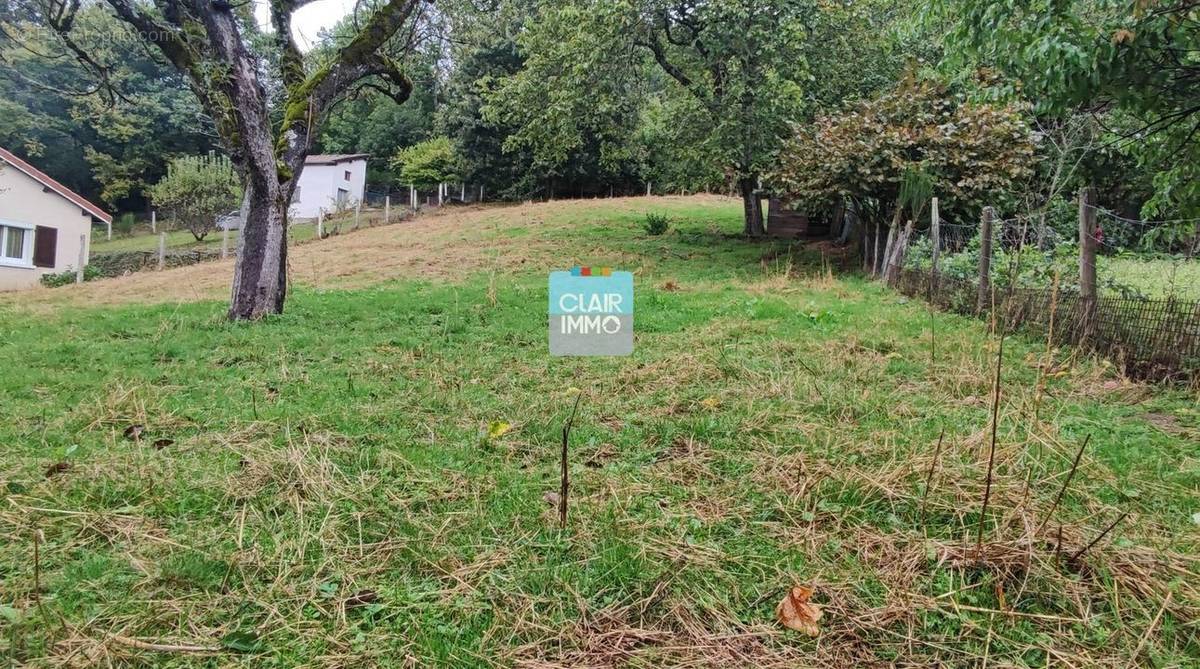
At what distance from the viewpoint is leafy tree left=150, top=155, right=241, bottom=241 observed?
84.2 ft

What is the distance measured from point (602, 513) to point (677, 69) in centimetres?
1389

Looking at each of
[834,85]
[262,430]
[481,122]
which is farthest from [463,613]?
[481,122]

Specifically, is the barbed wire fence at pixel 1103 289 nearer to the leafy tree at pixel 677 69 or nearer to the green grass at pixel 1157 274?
the green grass at pixel 1157 274

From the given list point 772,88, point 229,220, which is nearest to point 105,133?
point 229,220

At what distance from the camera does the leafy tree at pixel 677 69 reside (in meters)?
11.6

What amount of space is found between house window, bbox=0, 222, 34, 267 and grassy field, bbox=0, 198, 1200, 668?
686 inches

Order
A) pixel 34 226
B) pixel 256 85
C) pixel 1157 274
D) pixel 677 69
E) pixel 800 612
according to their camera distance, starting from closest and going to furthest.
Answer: pixel 800 612
pixel 1157 274
pixel 256 85
pixel 677 69
pixel 34 226

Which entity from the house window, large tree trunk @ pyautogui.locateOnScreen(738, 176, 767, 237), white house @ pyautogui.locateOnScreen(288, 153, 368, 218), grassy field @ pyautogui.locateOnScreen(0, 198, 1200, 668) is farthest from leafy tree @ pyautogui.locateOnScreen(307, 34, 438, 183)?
grassy field @ pyautogui.locateOnScreen(0, 198, 1200, 668)

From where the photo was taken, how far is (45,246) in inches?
734

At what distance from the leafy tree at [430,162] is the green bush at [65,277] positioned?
14.6 meters

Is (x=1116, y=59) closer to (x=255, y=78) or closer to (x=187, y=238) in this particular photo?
(x=255, y=78)

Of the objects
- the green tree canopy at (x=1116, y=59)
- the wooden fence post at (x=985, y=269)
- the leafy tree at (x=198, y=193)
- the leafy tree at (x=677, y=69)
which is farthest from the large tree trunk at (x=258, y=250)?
the leafy tree at (x=198, y=193)

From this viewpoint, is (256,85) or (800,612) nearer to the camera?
(800,612)

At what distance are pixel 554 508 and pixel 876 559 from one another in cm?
120
